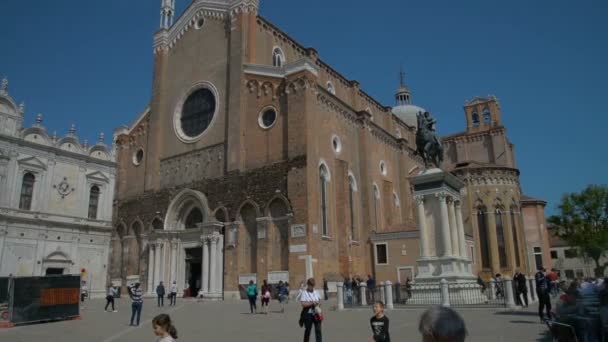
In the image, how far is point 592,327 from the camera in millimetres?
6832

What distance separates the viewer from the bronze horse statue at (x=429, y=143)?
19156mm

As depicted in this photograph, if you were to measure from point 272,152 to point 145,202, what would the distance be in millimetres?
10849

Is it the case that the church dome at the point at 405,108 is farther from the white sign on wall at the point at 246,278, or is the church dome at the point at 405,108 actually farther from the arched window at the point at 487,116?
the white sign on wall at the point at 246,278

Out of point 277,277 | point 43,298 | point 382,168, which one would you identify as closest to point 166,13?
point 382,168

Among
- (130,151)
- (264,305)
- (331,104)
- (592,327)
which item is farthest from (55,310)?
(130,151)

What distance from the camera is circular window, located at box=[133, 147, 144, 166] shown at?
33.5 m

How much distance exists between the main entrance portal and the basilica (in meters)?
0.07

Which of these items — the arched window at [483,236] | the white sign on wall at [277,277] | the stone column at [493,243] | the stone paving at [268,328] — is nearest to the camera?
the stone paving at [268,328]

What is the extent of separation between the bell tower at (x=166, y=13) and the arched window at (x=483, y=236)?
95.1ft

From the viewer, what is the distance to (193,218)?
95.7ft

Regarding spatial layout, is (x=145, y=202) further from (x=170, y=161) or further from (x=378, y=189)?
(x=378, y=189)

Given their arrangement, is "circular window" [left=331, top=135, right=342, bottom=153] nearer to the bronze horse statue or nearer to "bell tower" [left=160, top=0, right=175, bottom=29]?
the bronze horse statue

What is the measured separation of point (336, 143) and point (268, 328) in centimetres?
1704

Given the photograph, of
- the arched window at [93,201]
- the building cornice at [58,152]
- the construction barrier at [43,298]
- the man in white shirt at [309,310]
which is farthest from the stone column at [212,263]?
the man in white shirt at [309,310]
